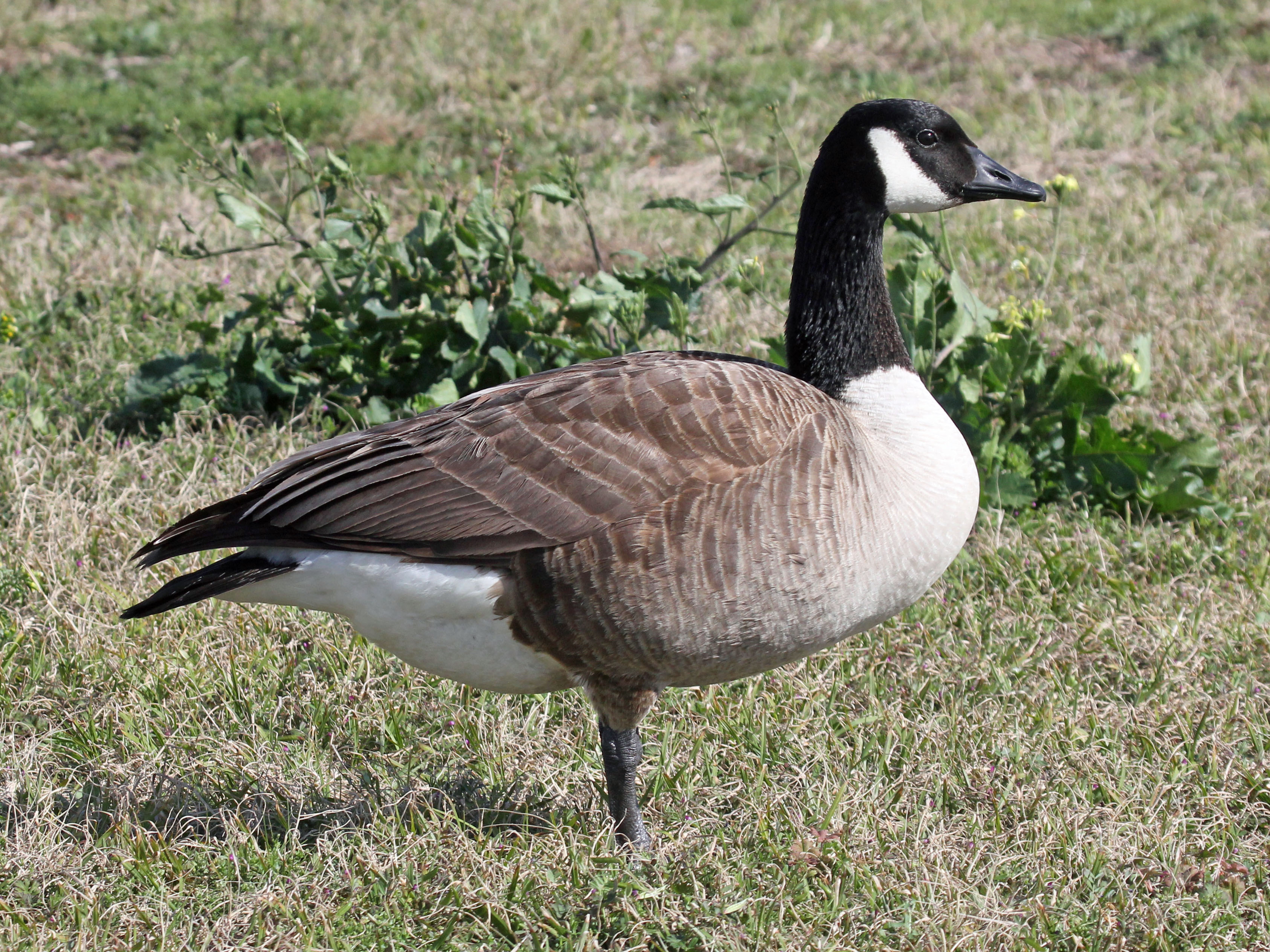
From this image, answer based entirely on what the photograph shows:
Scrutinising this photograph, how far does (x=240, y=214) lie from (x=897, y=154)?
2.41 metres

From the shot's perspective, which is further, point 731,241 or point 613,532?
point 731,241

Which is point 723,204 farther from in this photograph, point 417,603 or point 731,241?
point 417,603

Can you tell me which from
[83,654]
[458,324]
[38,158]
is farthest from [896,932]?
[38,158]

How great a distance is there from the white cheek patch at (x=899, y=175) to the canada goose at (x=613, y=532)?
587mm

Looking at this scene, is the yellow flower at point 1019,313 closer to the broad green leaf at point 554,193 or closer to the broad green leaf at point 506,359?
the broad green leaf at point 554,193

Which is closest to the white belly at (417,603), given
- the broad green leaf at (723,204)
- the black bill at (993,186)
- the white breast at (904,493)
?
the white breast at (904,493)

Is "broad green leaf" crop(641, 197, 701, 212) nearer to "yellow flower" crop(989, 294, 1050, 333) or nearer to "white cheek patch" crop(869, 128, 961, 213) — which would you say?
"white cheek patch" crop(869, 128, 961, 213)

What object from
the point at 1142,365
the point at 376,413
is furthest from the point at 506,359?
the point at 1142,365

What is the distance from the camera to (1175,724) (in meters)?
3.72

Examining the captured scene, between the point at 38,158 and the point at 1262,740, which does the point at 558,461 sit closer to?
the point at 1262,740

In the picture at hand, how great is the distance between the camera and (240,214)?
4645 mm

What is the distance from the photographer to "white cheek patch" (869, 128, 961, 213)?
3.48m

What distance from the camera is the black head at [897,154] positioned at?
3.48 metres

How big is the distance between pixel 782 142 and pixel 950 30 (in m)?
2.55
